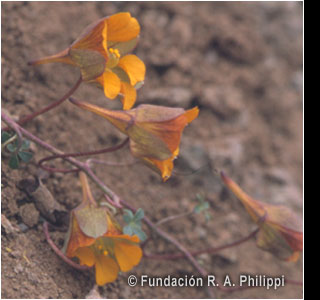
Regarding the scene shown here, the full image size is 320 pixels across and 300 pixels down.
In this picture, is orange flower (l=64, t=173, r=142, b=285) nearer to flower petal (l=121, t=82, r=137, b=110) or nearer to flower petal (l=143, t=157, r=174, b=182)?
flower petal (l=143, t=157, r=174, b=182)

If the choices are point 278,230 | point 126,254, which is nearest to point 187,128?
point 278,230

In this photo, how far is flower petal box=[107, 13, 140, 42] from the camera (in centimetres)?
117

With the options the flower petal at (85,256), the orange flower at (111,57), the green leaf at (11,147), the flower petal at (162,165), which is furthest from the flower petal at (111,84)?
the flower petal at (85,256)

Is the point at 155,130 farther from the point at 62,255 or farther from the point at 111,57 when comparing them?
the point at 62,255

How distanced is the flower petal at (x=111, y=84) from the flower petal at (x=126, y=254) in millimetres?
386

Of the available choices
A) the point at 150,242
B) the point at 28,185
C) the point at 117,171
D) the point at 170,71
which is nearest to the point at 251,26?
the point at 170,71

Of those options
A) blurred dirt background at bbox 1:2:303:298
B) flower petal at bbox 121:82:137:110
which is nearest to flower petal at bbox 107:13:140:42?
flower petal at bbox 121:82:137:110

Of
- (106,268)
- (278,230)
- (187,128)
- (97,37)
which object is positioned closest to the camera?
(97,37)

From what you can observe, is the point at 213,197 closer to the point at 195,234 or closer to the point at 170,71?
the point at 195,234

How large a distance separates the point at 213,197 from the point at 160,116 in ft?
2.36

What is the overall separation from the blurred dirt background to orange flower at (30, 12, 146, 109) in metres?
0.36

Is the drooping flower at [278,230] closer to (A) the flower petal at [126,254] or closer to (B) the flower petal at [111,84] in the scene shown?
(A) the flower petal at [126,254]

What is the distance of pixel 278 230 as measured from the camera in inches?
53.5

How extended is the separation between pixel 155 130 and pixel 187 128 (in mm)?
726
